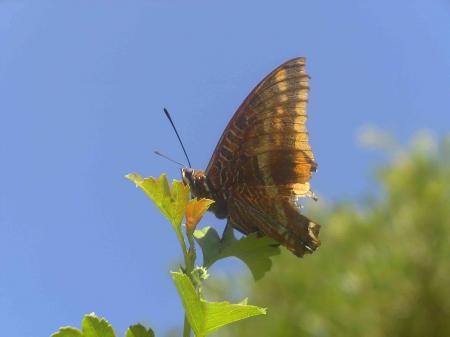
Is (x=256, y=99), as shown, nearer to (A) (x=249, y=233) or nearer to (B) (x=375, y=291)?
(A) (x=249, y=233)

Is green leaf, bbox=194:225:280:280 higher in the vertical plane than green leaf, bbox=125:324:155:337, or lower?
higher

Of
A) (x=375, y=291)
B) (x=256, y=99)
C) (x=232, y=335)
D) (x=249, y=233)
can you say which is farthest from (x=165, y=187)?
(x=232, y=335)

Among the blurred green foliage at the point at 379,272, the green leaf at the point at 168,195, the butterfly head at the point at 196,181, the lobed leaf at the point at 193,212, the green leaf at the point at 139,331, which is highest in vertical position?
the blurred green foliage at the point at 379,272

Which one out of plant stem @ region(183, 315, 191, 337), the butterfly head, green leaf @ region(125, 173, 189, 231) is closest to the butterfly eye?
the butterfly head

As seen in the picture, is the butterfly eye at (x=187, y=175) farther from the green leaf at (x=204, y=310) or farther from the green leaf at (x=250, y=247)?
the green leaf at (x=204, y=310)

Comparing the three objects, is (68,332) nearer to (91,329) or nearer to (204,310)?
(91,329)

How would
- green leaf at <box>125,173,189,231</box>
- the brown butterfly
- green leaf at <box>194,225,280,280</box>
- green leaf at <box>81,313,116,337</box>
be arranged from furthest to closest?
the brown butterfly
green leaf at <box>194,225,280,280</box>
green leaf at <box>125,173,189,231</box>
green leaf at <box>81,313,116,337</box>

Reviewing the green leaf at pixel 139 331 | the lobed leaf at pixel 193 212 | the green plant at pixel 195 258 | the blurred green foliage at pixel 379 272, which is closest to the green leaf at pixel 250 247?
the green plant at pixel 195 258

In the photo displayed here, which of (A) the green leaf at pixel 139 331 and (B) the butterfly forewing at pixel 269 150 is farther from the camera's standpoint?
(B) the butterfly forewing at pixel 269 150

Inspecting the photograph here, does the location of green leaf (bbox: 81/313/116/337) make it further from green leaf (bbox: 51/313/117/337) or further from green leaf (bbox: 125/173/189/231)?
green leaf (bbox: 125/173/189/231)

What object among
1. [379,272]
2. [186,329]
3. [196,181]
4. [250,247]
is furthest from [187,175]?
[379,272]
